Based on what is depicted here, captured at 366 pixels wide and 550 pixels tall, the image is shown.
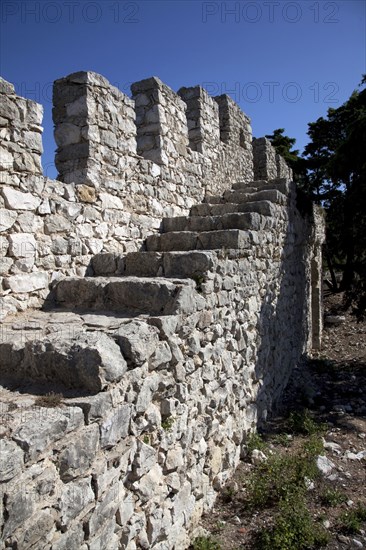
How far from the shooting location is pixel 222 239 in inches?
181

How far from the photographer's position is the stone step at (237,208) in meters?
5.82

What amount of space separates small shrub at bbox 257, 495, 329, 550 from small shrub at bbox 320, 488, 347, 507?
1.32 feet

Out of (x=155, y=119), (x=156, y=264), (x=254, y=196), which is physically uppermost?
(x=155, y=119)

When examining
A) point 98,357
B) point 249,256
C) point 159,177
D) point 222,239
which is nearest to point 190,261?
point 222,239

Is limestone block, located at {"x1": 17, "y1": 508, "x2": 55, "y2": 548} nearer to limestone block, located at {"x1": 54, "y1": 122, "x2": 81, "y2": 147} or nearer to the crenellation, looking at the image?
limestone block, located at {"x1": 54, "y1": 122, "x2": 81, "y2": 147}

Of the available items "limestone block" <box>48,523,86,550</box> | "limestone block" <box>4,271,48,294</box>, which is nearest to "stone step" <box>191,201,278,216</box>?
"limestone block" <box>4,271,48,294</box>

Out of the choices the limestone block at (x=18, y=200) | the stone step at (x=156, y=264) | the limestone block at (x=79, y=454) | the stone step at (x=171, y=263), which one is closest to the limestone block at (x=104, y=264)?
the stone step at (x=156, y=264)

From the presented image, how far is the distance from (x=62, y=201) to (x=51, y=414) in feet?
8.09

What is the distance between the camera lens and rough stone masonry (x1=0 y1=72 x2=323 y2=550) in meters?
2.21

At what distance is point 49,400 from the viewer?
231cm

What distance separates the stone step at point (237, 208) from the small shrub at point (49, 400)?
13.8ft

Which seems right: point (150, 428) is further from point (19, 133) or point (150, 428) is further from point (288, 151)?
point (288, 151)

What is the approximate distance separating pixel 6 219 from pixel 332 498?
3.97m

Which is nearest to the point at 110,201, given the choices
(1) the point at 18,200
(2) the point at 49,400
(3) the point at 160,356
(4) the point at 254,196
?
(1) the point at 18,200
